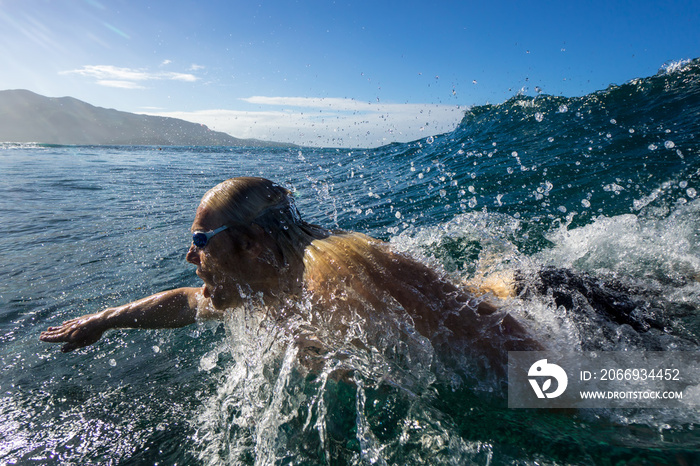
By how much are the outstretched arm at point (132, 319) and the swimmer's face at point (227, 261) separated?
2.49 feet

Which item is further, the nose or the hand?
the hand

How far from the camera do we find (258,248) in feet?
6.57

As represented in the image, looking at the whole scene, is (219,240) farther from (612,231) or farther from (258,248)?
(612,231)

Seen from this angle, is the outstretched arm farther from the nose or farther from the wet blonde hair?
the wet blonde hair

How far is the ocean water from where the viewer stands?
1726mm

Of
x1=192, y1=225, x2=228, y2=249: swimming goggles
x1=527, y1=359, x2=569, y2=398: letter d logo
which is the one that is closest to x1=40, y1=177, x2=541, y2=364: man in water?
x1=192, y1=225, x2=228, y2=249: swimming goggles

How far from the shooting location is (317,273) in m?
1.84

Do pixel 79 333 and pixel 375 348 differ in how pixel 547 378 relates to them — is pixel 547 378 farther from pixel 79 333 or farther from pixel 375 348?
pixel 79 333

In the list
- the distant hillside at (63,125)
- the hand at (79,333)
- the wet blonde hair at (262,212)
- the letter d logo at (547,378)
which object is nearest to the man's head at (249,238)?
the wet blonde hair at (262,212)

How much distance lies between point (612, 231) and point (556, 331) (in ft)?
9.20

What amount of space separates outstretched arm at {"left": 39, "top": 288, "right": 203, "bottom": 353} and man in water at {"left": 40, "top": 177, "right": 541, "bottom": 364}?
66 centimetres

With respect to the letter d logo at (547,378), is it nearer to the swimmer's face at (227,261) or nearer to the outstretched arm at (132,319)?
the swimmer's face at (227,261)

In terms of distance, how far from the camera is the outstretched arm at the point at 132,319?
2.65 meters

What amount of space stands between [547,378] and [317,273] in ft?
4.33
